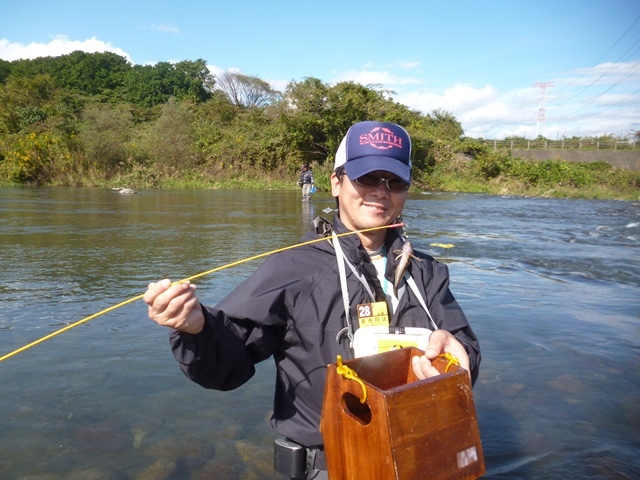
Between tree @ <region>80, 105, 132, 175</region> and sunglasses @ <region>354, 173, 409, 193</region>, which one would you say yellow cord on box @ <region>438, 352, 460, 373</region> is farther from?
tree @ <region>80, 105, 132, 175</region>

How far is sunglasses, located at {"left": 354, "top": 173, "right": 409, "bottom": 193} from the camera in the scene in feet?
7.32

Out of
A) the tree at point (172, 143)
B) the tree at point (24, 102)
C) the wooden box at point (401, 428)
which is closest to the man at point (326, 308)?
the wooden box at point (401, 428)

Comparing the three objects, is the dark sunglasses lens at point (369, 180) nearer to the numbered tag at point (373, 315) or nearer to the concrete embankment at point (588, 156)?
the numbered tag at point (373, 315)

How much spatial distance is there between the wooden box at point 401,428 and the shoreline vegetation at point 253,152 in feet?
104

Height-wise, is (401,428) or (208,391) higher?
(401,428)

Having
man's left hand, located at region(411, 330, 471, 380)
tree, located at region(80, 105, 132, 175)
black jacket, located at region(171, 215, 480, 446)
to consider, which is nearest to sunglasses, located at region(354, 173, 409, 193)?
black jacket, located at region(171, 215, 480, 446)

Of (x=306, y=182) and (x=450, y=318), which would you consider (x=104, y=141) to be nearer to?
(x=306, y=182)

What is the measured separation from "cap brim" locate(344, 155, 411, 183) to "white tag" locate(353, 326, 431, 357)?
0.60 m

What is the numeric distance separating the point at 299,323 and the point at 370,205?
559mm

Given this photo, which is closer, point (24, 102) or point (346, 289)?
point (346, 289)

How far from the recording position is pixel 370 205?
2246 millimetres

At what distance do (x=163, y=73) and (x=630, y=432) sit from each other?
65.0m

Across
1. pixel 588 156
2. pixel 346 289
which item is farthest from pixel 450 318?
pixel 588 156

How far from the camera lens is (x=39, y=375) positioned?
4430 millimetres
